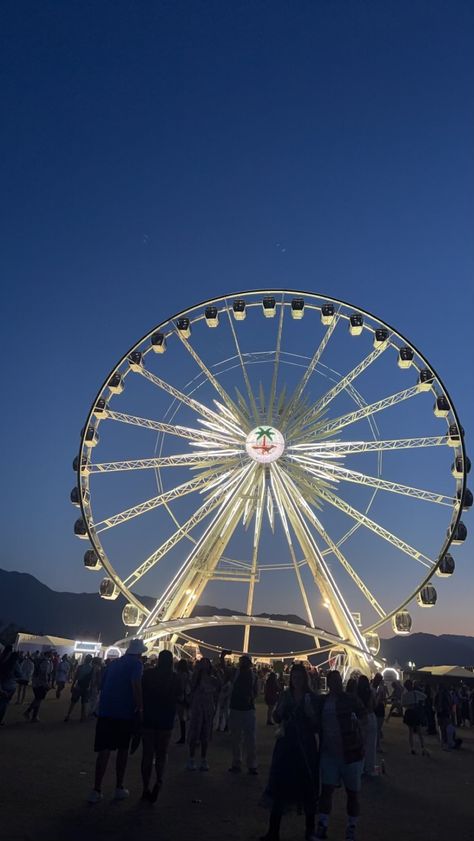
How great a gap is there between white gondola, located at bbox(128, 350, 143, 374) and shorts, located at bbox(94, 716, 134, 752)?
17030mm

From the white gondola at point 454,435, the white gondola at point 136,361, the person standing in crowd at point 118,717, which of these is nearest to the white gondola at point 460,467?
the white gondola at point 454,435

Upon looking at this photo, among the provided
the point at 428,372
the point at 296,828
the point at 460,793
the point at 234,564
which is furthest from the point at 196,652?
the point at 296,828

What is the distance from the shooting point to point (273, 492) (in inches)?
842

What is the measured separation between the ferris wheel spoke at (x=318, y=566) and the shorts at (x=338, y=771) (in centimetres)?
1584

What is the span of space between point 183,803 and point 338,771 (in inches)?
67.7

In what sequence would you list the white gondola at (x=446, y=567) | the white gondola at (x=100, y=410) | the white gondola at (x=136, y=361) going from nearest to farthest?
the white gondola at (x=446, y=567)
the white gondola at (x=100, y=410)
the white gondola at (x=136, y=361)

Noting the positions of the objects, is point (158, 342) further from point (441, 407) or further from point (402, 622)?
point (402, 622)

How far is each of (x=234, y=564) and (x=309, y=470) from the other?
5046 mm

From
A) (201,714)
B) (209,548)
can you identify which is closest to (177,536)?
(209,548)

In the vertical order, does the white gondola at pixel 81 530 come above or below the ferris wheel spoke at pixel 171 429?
below

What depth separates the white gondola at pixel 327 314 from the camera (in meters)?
22.4

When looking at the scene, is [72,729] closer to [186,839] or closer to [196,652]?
[186,839]

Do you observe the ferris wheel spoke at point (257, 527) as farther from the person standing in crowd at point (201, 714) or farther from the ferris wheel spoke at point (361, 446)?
the person standing in crowd at point (201, 714)

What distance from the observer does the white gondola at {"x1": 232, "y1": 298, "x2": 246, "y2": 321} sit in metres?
22.7
